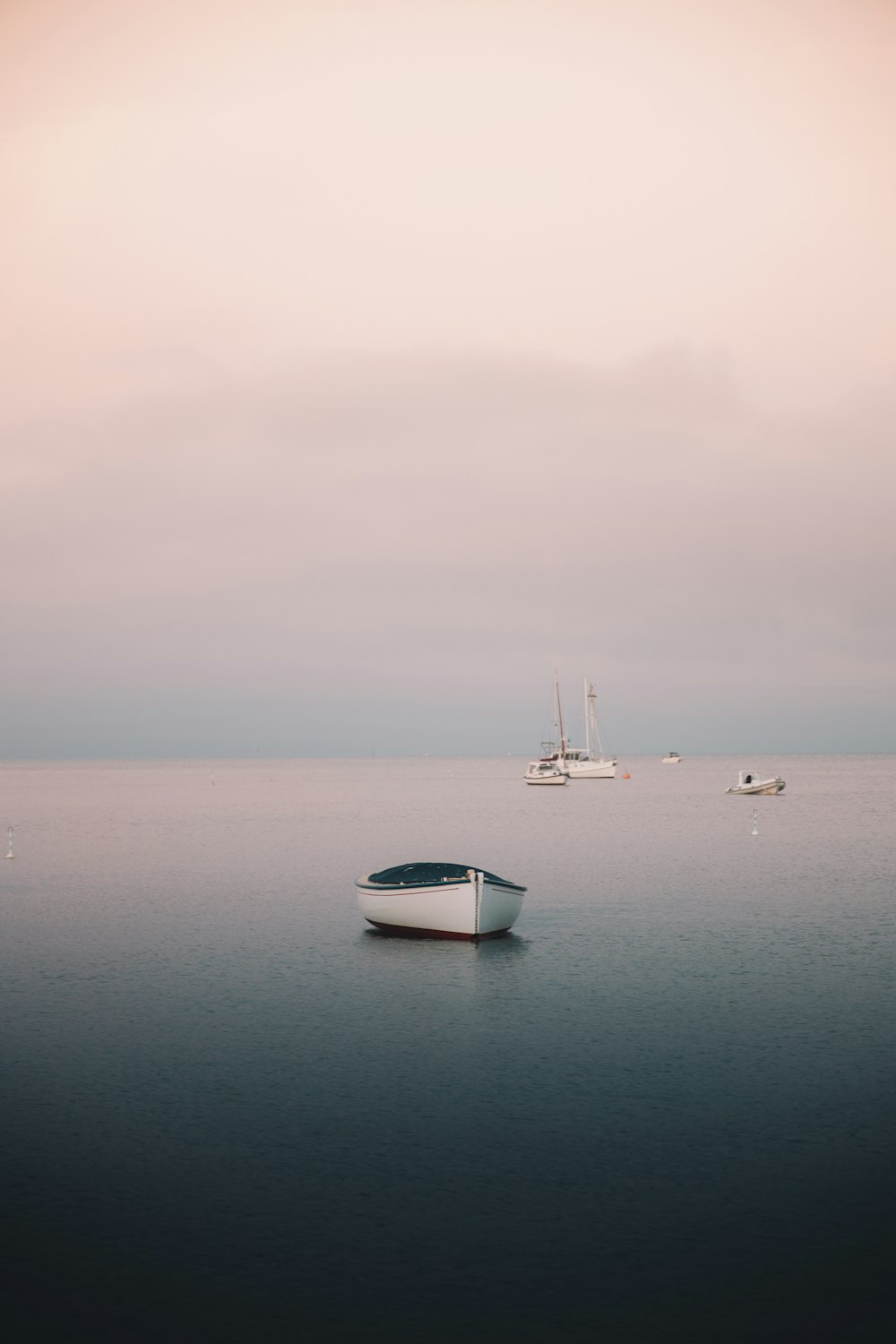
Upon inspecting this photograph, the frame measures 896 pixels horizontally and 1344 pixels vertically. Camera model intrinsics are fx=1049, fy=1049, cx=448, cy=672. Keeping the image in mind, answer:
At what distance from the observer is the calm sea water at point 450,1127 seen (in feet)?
48.2

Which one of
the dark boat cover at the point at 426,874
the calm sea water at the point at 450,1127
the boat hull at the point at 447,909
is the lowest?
the calm sea water at the point at 450,1127

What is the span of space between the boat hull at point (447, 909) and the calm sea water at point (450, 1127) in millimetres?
986

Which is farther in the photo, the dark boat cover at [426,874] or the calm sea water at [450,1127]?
Result: the dark boat cover at [426,874]

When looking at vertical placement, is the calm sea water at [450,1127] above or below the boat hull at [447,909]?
below

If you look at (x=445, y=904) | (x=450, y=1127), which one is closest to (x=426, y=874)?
Answer: (x=445, y=904)

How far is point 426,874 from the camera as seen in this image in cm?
4512

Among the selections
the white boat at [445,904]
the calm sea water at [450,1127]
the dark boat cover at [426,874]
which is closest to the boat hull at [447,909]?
the white boat at [445,904]

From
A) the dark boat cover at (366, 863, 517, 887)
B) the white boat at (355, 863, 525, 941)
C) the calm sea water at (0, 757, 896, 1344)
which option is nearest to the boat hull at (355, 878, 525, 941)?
the white boat at (355, 863, 525, 941)

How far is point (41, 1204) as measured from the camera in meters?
17.6

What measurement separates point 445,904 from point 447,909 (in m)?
0.20

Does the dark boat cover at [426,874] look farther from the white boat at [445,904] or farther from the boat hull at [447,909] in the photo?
the boat hull at [447,909]

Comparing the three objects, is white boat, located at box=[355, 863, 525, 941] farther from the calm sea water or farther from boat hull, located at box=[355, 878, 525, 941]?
the calm sea water

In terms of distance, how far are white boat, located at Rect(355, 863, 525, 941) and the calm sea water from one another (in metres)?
1.00

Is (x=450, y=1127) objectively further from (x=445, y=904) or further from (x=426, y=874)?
(x=426, y=874)
